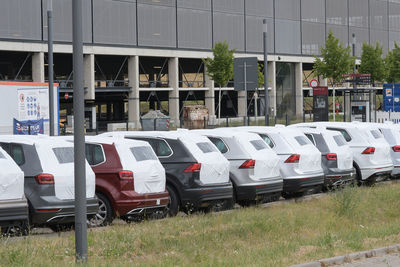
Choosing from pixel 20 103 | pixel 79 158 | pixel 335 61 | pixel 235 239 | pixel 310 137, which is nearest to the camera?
pixel 79 158

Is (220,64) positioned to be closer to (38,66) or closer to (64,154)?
(38,66)

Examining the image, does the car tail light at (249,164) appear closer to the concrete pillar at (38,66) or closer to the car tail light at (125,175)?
the car tail light at (125,175)

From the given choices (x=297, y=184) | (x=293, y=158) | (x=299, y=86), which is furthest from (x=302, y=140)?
(x=299, y=86)

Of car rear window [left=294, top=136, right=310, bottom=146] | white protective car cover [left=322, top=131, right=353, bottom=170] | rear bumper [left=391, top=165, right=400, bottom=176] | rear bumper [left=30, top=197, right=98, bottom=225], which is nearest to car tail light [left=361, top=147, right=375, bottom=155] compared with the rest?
white protective car cover [left=322, top=131, right=353, bottom=170]

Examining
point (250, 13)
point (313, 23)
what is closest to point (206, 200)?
point (250, 13)

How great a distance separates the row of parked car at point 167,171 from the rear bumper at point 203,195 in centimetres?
2

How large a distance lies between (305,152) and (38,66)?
34.2m

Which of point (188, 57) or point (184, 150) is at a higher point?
point (188, 57)

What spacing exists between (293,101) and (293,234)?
58.4 m

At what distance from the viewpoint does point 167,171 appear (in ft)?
50.3

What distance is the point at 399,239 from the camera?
41.5ft

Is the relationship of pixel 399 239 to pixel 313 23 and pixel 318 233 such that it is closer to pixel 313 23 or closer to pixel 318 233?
pixel 318 233

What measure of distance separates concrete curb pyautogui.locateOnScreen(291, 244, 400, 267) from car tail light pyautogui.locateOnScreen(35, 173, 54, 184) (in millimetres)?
4522

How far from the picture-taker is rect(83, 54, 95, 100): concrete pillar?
51.9 m
